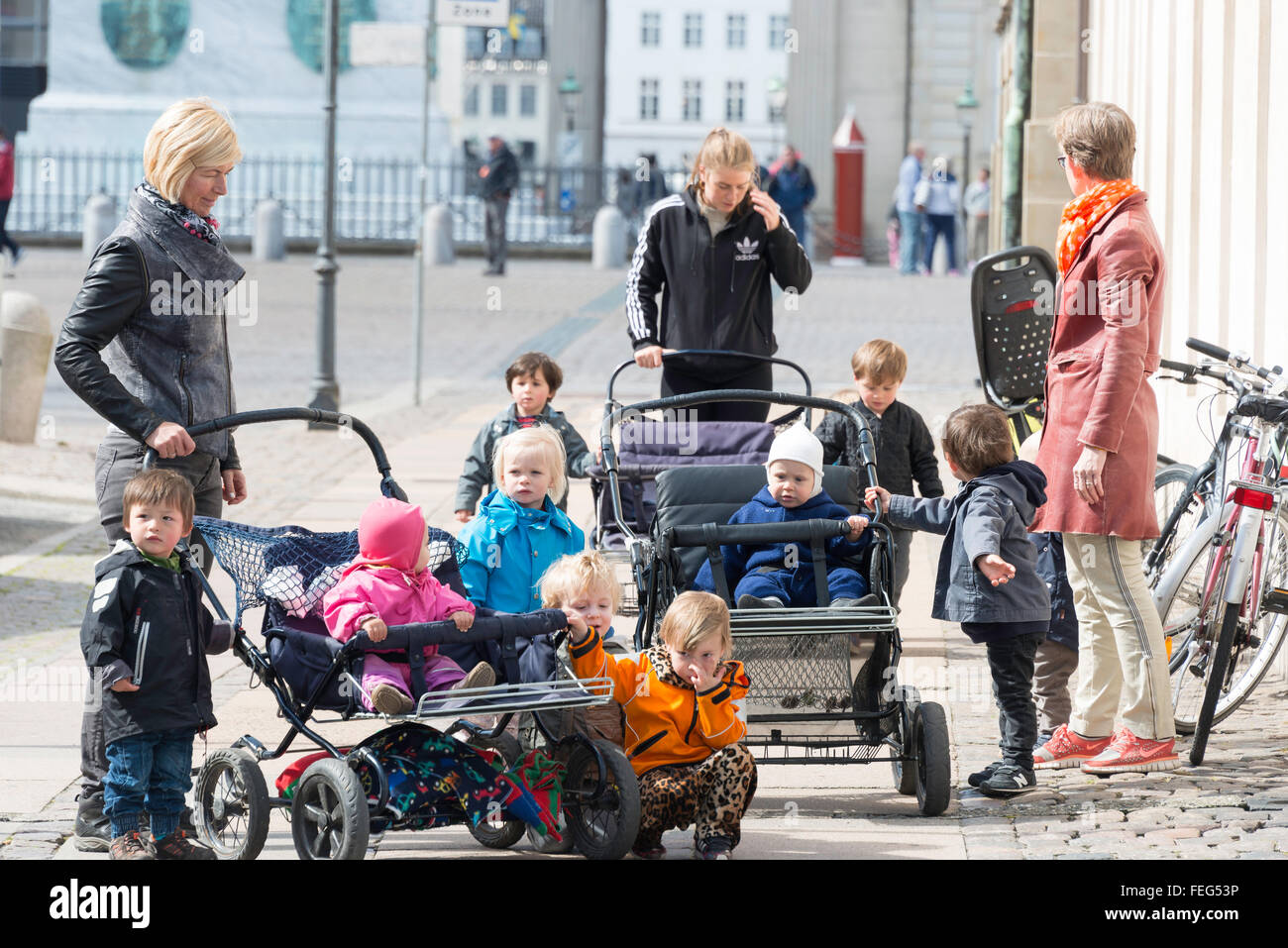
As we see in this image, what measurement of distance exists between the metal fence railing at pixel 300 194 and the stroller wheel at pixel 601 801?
2684 centimetres

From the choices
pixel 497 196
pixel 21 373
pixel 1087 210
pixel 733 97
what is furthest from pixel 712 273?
pixel 733 97

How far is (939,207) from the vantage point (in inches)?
1210

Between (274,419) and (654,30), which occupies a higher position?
(654,30)

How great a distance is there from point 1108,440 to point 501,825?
2116mm

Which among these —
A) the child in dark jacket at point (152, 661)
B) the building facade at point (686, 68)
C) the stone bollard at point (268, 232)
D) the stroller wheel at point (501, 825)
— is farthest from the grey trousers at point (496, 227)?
the building facade at point (686, 68)

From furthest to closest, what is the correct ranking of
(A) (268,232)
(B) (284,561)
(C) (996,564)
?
(A) (268,232) < (C) (996,564) < (B) (284,561)

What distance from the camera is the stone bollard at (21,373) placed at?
13.4 metres

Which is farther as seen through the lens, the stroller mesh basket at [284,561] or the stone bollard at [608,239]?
the stone bollard at [608,239]

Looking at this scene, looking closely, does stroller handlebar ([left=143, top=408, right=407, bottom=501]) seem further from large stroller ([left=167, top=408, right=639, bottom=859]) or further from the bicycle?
the bicycle

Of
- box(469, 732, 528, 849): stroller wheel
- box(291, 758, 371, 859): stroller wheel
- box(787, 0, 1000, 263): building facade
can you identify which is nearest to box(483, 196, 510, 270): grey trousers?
box(787, 0, 1000, 263): building facade

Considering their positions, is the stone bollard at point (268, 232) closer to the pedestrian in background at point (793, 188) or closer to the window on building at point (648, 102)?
the pedestrian in background at point (793, 188)

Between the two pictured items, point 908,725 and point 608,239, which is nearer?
point 908,725

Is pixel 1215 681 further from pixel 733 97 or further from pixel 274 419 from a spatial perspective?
pixel 733 97
